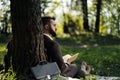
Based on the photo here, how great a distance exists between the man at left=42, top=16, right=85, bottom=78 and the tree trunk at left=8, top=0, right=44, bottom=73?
132 mm

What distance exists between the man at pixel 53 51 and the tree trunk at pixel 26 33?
0.43 ft

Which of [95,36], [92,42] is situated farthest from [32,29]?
[95,36]

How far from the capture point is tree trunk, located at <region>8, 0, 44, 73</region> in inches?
266

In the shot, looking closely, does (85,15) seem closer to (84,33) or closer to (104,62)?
(84,33)

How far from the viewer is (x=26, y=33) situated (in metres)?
6.77

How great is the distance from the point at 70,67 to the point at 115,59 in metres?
6.78

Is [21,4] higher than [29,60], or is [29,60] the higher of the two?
[21,4]

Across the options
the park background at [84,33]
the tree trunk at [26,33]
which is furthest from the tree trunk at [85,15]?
the tree trunk at [26,33]

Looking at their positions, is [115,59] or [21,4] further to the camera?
[115,59]

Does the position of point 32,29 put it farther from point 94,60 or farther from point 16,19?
point 94,60

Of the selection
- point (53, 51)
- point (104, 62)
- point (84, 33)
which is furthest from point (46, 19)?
point (84, 33)

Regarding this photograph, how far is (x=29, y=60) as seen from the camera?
268 inches

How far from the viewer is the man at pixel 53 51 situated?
6777 millimetres

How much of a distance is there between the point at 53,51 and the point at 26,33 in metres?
0.53
